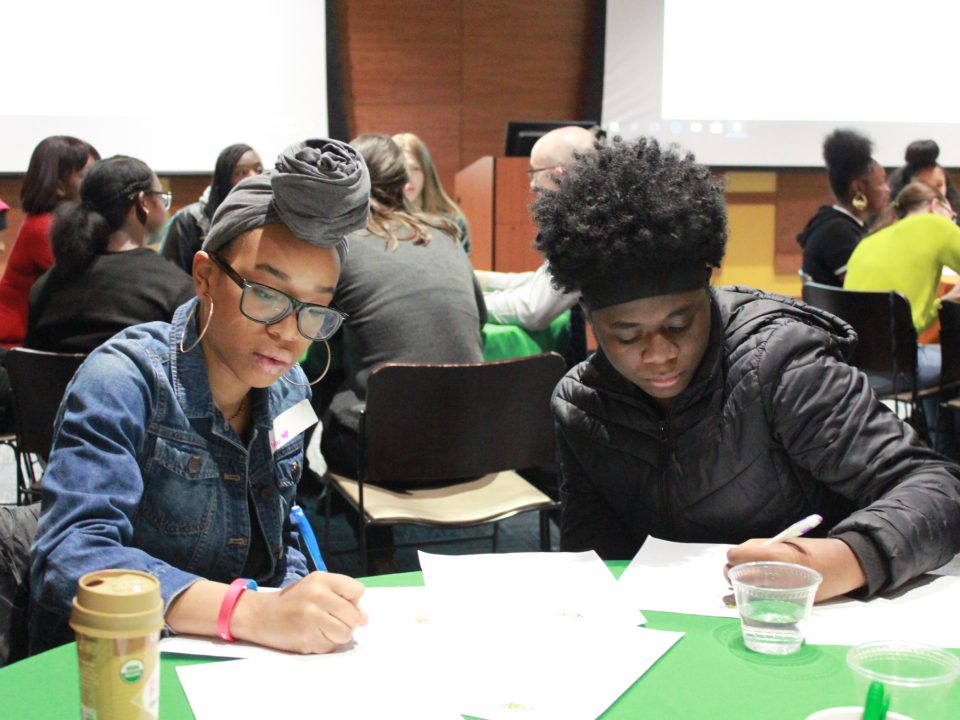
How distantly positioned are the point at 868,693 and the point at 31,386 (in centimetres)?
235

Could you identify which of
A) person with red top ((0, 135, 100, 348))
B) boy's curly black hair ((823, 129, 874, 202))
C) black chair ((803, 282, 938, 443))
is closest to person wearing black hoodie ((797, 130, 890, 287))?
boy's curly black hair ((823, 129, 874, 202))

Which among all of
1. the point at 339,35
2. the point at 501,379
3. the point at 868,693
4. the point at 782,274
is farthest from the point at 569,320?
the point at 782,274

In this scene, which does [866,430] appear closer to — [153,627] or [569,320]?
[153,627]

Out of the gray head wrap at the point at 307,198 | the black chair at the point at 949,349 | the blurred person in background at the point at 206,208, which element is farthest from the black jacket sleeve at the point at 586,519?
the blurred person in background at the point at 206,208

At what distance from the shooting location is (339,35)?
6.23 m

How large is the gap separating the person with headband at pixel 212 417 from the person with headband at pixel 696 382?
15.2 inches

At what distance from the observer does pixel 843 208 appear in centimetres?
502

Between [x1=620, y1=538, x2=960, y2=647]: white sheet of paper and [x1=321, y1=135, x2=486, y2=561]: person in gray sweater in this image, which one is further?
[x1=321, y1=135, x2=486, y2=561]: person in gray sweater

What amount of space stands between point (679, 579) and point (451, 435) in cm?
122

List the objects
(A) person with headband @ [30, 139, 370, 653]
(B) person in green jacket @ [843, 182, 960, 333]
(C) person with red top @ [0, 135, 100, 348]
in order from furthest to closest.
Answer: (B) person in green jacket @ [843, 182, 960, 333]
(C) person with red top @ [0, 135, 100, 348]
(A) person with headband @ [30, 139, 370, 653]

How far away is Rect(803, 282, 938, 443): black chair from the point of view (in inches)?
143

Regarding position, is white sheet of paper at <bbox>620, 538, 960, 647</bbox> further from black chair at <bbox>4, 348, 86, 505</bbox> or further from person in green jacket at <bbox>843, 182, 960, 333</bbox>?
person in green jacket at <bbox>843, 182, 960, 333</bbox>

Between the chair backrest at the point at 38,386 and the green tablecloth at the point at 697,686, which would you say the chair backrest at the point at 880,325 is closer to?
the chair backrest at the point at 38,386

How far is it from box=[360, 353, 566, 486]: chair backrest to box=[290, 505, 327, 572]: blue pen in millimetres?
871
